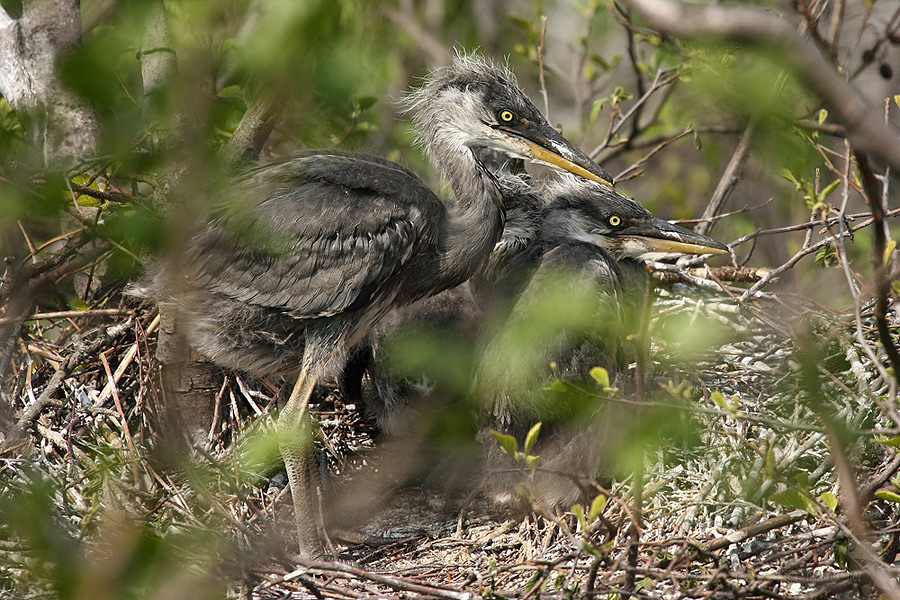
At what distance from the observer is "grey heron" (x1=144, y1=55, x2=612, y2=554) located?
122 inches

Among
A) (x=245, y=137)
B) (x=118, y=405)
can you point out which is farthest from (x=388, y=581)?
(x=118, y=405)

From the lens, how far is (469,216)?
136 inches

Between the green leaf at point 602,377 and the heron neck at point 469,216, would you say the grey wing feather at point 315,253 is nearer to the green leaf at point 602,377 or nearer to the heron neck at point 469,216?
the heron neck at point 469,216

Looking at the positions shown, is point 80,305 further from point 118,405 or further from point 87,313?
point 118,405

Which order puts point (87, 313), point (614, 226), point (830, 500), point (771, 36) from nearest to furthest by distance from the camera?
point (771, 36)
point (830, 500)
point (87, 313)
point (614, 226)

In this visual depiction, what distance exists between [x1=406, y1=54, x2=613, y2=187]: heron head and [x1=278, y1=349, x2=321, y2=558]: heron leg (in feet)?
3.90

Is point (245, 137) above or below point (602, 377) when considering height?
above

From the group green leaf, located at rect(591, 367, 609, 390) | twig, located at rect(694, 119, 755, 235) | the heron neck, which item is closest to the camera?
green leaf, located at rect(591, 367, 609, 390)

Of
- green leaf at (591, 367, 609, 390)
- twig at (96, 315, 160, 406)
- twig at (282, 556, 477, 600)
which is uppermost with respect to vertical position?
twig at (96, 315, 160, 406)

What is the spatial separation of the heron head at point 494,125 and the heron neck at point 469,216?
91 millimetres

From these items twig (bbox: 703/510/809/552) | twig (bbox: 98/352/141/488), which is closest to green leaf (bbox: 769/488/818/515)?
twig (bbox: 703/510/809/552)

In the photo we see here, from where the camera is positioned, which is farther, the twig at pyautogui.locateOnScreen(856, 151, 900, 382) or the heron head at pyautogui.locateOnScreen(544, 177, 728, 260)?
the heron head at pyautogui.locateOnScreen(544, 177, 728, 260)

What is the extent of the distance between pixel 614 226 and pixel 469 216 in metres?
0.72

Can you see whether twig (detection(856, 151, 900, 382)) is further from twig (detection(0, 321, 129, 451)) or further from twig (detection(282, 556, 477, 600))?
twig (detection(0, 321, 129, 451))
